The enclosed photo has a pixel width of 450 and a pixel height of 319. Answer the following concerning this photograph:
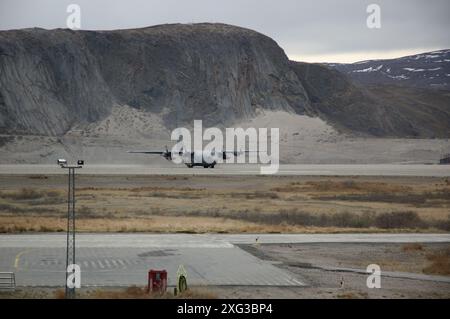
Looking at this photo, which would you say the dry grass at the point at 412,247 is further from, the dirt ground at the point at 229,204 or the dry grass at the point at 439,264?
the dirt ground at the point at 229,204

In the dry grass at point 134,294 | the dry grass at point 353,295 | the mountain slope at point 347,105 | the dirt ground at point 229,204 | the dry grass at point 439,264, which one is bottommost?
the dirt ground at point 229,204

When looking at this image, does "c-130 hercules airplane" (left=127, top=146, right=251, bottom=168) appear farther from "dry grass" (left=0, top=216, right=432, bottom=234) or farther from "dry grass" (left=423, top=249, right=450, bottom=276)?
"dry grass" (left=423, top=249, right=450, bottom=276)

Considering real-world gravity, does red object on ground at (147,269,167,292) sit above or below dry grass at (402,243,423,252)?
above

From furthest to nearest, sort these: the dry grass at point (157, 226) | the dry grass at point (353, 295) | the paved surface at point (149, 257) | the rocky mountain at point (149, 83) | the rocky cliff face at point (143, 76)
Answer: the rocky mountain at point (149, 83), the rocky cliff face at point (143, 76), the dry grass at point (157, 226), the paved surface at point (149, 257), the dry grass at point (353, 295)

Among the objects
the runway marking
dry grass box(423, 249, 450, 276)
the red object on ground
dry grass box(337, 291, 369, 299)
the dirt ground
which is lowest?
the dirt ground

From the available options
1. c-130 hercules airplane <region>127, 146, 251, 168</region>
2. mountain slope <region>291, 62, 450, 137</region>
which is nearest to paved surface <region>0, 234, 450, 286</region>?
c-130 hercules airplane <region>127, 146, 251, 168</region>

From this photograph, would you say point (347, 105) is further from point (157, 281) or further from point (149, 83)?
point (157, 281)

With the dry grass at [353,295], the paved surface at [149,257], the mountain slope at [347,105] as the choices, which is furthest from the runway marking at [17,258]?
the mountain slope at [347,105]
